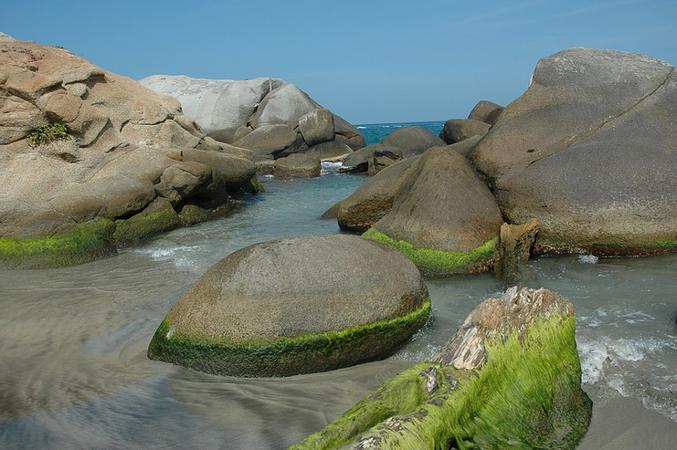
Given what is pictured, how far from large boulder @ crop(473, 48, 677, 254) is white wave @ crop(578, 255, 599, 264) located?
0.11 meters

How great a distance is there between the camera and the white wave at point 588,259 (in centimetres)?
930

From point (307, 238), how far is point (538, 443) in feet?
11.1

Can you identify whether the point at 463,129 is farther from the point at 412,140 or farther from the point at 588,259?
the point at 588,259

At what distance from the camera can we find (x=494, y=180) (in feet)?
33.8

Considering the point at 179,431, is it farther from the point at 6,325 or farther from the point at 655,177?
the point at 655,177

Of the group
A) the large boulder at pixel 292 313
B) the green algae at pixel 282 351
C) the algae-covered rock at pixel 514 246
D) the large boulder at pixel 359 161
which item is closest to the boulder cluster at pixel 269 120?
the large boulder at pixel 359 161

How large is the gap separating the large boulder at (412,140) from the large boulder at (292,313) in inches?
796


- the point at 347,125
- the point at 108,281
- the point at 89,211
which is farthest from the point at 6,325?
the point at 347,125

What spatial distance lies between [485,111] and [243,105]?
13.7 meters

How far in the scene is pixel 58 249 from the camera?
35.7 ft

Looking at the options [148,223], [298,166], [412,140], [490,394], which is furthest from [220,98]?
[490,394]

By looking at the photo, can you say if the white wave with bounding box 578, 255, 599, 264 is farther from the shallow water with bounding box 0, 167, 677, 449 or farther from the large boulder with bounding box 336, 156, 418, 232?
the large boulder with bounding box 336, 156, 418, 232

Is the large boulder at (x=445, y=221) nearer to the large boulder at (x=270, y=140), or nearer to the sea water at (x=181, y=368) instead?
the sea water at (x=181, y=368)

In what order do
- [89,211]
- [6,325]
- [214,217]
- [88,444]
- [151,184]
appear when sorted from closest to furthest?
[88,444], [6,325], [89,211], [151,184], [214,217]
